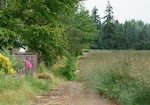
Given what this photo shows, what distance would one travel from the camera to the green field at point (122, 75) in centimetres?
916

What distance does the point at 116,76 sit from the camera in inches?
473

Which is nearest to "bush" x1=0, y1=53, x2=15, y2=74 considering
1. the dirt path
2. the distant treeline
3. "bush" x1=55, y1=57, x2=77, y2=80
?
the dirt path

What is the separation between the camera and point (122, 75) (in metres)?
11.6

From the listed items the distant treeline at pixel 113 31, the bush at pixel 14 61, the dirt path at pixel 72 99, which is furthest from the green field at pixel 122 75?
the distant treeline at pixel 113 31

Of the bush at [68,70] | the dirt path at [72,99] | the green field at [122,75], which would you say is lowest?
the bush at [68,70]

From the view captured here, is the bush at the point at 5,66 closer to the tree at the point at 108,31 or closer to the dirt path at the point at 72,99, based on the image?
the dirt path at the point at 72,99

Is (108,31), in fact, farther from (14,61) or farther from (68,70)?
(14,61)

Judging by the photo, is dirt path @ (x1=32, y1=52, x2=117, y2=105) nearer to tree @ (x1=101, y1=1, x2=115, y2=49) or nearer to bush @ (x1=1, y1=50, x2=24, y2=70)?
bush @ (x1=1, y1=50, x2=24, y2=70)

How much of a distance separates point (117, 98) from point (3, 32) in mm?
4554

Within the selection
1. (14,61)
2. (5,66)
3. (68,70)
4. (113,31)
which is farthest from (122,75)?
(113,31)

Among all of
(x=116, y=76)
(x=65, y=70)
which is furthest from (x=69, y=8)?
(x=65, y=70)

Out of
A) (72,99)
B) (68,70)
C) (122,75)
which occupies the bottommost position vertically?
(68,70)

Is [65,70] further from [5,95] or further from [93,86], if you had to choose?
[5,95]

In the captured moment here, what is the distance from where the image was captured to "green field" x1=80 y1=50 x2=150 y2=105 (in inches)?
360
